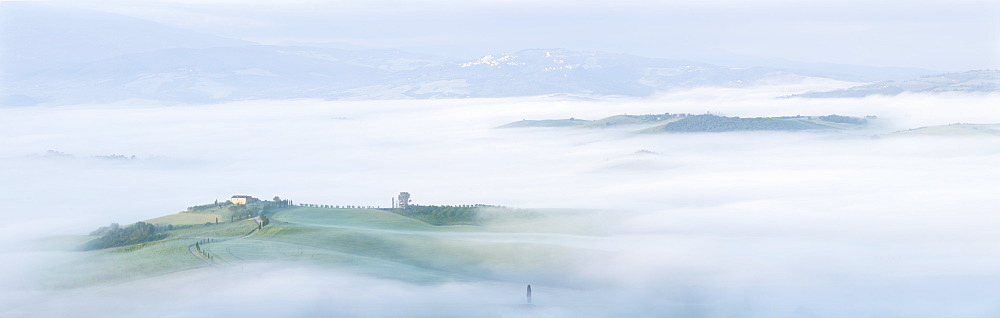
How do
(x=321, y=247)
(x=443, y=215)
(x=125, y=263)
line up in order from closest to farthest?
1. (x=125, y=263)
2. (x=321, y=247)
3. (x=443, y=215)

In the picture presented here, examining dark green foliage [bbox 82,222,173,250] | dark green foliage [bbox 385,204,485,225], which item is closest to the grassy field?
dark green foliage [bbox 82,222,173,250]

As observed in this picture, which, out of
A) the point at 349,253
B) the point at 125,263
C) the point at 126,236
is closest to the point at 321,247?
the point at 349,253

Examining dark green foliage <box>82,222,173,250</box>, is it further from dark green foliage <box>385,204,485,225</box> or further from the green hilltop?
dark green foliage <box>385,204,485,225</box>

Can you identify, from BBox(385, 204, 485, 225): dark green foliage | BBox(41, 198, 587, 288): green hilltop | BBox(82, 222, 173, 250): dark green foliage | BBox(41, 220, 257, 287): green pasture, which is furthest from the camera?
BBox(385, 204, 485, 225): dark green foliage

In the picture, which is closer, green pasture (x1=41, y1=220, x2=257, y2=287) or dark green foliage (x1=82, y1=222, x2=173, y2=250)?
green pasture (x1=41, y1=220, x2=257, y2=287)

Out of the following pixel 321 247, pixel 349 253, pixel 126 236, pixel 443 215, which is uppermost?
pixel 126 236

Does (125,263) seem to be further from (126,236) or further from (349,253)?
(126,236)
